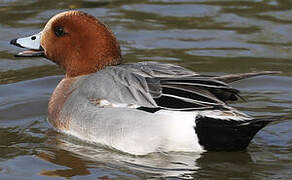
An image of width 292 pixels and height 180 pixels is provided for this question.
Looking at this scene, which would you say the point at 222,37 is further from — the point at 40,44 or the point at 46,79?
the point at 40,44

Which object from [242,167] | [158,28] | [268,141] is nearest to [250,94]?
[268,141]

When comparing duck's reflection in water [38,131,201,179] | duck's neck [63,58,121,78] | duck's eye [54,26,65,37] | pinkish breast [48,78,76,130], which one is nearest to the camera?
duck's reflection in water [38,131,201,179]

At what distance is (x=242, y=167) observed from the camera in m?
5.27

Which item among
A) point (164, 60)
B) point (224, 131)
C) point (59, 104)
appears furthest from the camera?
point (164, 60)

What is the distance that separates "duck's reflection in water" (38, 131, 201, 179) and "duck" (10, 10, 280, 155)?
0.06 meters

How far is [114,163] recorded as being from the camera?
533 centimetres

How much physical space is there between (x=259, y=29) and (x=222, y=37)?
53cm

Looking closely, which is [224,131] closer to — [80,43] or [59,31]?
[80,43]

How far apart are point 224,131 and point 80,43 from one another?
1568 mm

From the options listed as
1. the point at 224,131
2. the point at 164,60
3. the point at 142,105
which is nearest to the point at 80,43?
the point at 142,105

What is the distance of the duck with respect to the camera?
523 centimetres

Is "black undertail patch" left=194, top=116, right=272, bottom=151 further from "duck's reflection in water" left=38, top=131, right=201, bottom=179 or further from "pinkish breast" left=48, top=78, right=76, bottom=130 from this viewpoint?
"pinkish breast" left=48, top=78, right=76, bottom=130

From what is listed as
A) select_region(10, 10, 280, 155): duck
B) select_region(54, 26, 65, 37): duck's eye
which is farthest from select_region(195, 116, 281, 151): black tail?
select_region(54, 26, 65, 37): duck's eye

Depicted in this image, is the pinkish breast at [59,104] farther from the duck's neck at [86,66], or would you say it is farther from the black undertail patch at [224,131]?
the black undertail patch at [224,131]
